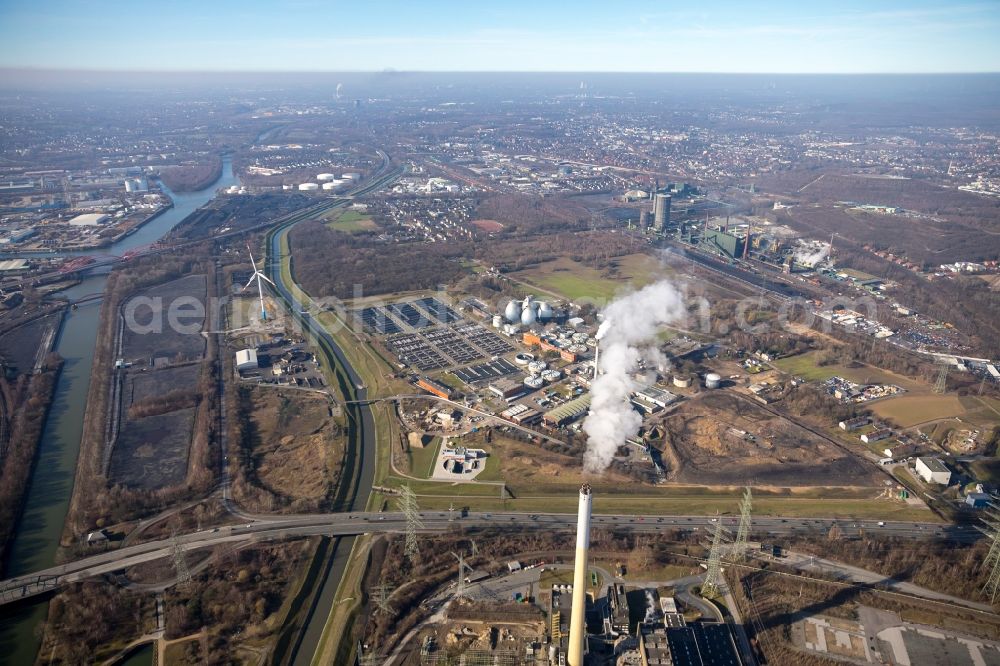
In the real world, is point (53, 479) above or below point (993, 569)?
below

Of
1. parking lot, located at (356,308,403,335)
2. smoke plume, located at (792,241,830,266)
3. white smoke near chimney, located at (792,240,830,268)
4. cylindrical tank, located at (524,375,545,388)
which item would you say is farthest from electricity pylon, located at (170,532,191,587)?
smoke plume, located at (792,241,830,266)

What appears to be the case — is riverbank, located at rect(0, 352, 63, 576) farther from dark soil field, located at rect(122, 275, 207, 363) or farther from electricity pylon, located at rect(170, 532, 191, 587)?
electricity pylon, located at rect(170, 532, 191, 587)

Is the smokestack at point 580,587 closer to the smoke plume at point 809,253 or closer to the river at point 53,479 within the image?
the river at point 53,479

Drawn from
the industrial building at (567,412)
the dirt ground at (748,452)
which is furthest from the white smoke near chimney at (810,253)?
the industrial building at (567,412)

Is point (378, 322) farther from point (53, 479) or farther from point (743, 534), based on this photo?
point (743, 534)

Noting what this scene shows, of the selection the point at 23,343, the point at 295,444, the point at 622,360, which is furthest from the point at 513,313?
the point at 23,343
